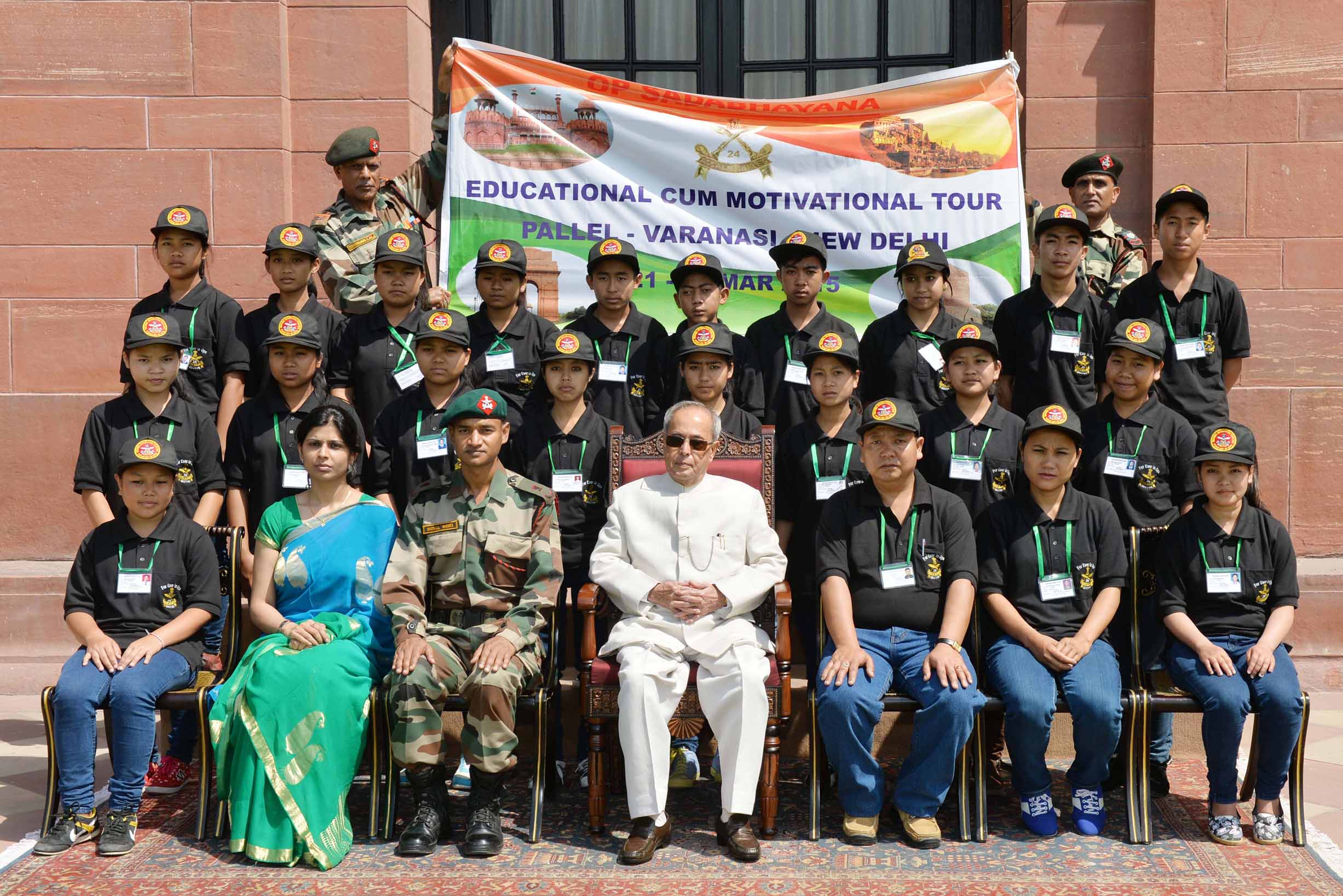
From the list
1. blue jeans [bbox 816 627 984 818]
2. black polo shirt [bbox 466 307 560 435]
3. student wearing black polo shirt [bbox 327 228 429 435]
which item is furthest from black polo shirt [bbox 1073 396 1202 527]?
student wearing black polo shirt [bbox 327 228 429 435]

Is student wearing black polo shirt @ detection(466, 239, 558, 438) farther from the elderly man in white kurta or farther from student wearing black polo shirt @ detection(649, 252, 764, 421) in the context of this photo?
the elderly man in white kurta

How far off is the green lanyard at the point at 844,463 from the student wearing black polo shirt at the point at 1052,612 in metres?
0.62

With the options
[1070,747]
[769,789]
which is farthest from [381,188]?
[1070,747]

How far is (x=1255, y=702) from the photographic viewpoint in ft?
14.6

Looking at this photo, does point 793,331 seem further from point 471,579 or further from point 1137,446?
point 471,579

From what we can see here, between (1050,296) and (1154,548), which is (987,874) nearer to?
(1154,548)

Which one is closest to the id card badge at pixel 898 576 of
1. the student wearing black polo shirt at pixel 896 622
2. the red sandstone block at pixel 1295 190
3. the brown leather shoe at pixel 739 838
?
the student wearing black polo shirt at pixel 896 622

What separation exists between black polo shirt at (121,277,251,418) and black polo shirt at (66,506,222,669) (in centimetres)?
112

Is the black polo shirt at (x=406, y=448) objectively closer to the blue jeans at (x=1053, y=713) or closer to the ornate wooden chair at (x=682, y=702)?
the ornate wooden chair at (x=682, y=702)

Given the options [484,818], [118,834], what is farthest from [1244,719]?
[118,834]

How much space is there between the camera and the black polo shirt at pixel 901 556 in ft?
15.5

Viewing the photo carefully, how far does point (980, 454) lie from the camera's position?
16.9 feet

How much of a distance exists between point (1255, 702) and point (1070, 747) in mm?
1008

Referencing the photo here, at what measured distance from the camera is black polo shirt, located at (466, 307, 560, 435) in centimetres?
575
